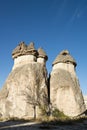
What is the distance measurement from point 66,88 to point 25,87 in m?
4.60

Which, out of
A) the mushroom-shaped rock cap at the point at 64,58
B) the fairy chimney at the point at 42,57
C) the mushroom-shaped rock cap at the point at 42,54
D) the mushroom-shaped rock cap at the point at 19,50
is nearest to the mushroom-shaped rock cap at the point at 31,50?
the mushroom-shaped rock cap at the point at 19,50

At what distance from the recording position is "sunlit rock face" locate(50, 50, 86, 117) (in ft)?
78.3

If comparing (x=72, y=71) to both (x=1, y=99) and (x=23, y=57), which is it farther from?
(x=1, y=99)

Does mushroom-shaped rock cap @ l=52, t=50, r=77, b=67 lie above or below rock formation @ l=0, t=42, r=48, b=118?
above

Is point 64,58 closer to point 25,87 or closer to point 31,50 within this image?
point 31,50

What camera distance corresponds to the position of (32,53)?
26.5 metres

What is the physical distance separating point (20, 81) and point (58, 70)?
5227 millimetres

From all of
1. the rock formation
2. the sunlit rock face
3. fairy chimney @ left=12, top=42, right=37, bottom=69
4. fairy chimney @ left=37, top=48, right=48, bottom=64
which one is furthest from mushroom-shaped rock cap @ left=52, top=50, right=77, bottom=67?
fairy chimney @ left=12, top=42, right=37, bottom=69

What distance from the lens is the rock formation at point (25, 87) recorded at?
74.0 feet

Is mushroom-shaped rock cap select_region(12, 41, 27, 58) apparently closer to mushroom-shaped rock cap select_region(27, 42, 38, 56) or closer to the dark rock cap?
the dark rock cap

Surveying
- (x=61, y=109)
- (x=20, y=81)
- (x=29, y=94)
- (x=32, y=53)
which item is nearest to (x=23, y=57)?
(x=32, y=53)

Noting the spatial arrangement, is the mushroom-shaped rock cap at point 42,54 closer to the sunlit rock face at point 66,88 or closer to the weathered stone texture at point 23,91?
the sunlit rock face at point 66,88

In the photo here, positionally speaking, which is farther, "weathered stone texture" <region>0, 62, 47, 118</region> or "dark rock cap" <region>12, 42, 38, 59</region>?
"dark rock cap" <region>12, 42, 38, 59</region>

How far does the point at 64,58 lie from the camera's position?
27.8 meters
